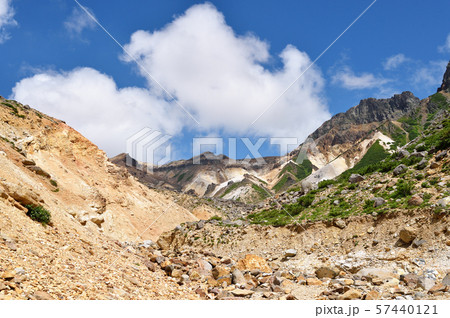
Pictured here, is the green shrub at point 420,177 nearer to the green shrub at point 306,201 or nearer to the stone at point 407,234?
the stone at point 407,234

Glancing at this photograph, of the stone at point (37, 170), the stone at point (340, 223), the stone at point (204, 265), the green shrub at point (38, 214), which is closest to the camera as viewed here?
the green shrub at point (38, 214)

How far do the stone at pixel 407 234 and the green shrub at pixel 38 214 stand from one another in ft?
49.6

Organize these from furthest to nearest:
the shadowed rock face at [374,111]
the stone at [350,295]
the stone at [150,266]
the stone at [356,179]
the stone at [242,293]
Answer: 1. the shadowed rock face at [374,111]
2. the stone at [356,179]
3. the stone at [150,266]
4. the stone at [242,293]
5. the stone at [350,295]

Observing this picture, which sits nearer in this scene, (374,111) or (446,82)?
(446,82)

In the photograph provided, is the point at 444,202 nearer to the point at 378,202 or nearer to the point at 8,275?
the point at 378,202

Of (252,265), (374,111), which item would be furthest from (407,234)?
(374,111)

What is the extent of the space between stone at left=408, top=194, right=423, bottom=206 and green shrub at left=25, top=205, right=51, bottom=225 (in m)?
16.8

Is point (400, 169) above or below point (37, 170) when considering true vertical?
below

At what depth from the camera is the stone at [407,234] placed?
12.9 metres

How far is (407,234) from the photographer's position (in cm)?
1299

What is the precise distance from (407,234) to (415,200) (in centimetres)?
264

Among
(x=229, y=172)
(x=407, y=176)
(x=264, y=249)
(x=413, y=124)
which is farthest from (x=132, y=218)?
(x=229, y=172)

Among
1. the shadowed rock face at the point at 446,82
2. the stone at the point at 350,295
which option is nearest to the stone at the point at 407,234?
the stone at the point at 350,295
